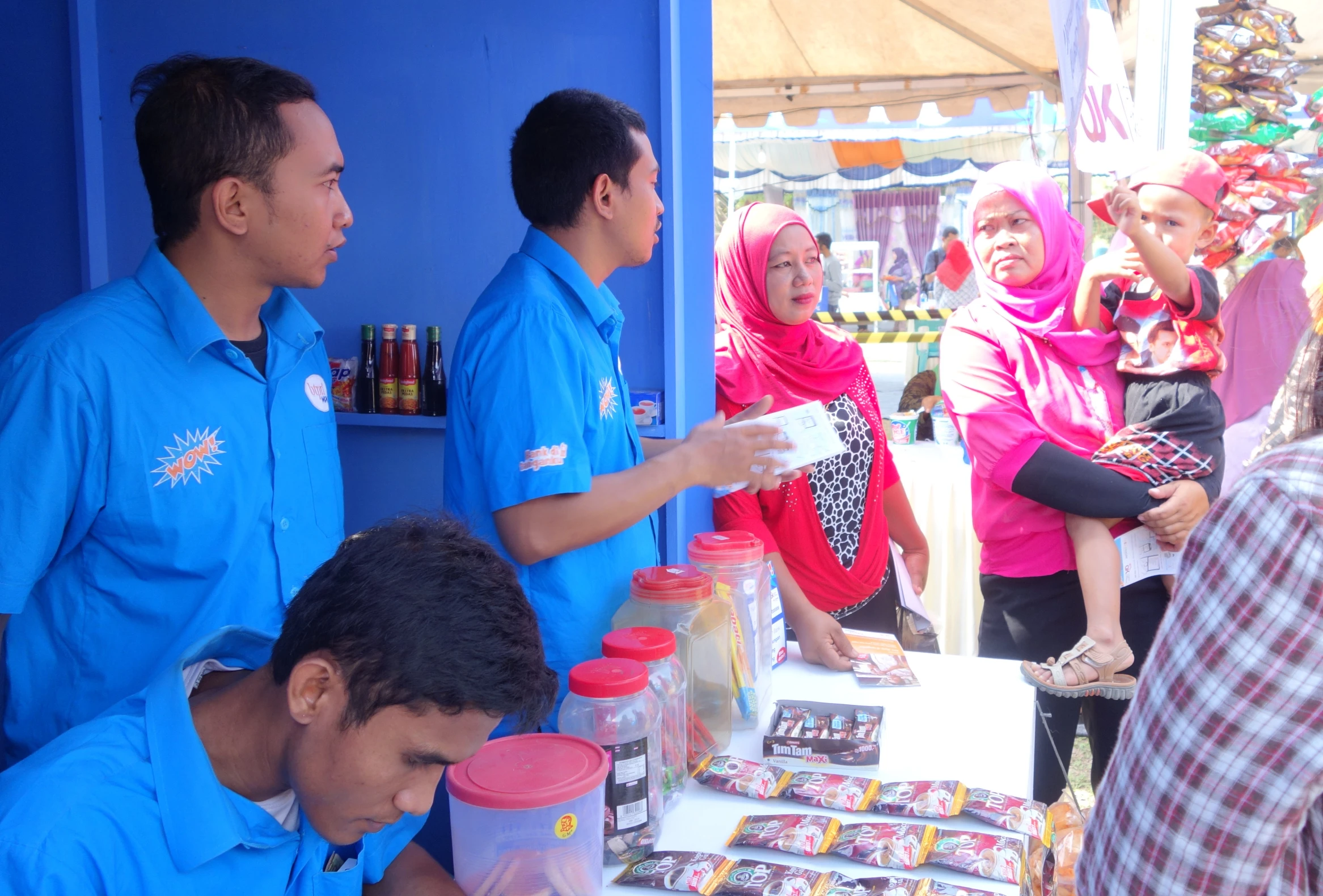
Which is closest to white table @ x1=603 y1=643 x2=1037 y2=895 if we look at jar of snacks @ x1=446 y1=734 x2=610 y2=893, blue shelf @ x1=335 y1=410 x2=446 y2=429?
jar of snacks @ x1=446 y1=734 x2=610 y2=893

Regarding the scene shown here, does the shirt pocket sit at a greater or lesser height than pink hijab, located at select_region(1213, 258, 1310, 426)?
lesser

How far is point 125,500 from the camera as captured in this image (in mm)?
1384

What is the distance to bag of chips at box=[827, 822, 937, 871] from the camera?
1208 millimetres

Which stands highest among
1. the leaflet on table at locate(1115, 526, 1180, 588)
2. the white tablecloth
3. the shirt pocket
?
the shirt pocket

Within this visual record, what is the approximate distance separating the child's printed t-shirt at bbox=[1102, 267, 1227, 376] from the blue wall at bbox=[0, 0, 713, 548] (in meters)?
1.14

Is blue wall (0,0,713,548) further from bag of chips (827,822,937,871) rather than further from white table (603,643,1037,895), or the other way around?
bag of chips (827,822,937,871)

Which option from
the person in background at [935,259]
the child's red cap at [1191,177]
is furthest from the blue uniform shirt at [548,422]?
the person in background at [935,259]

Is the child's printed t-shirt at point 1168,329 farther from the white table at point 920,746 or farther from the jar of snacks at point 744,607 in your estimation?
the jar of snacks at point 744,607

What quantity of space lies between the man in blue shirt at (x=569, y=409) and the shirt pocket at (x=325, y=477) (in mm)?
234

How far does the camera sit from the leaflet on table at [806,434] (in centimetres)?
184

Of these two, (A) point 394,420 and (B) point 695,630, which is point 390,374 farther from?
(B) point 695,630

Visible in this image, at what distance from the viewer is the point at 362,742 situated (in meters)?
0.95

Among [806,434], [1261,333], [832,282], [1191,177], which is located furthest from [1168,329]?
[832,282]

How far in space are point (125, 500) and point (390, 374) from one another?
138 centimetres
